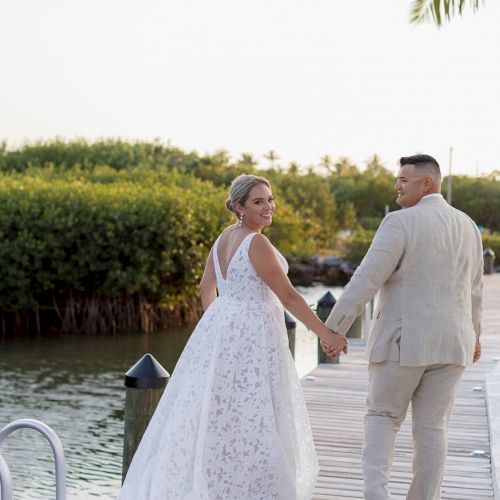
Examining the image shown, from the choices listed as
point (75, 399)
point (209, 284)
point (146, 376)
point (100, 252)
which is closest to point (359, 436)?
point (146, 376)

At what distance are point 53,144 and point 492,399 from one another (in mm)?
43577

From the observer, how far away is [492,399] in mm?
8859

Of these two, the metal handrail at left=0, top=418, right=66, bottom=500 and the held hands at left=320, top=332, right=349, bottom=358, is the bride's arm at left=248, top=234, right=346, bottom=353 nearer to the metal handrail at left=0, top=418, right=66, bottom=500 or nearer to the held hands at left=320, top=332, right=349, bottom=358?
the held hands at left=320, top=332, right=349, bottom=358

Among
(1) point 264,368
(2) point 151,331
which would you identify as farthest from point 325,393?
(2) point 151,331

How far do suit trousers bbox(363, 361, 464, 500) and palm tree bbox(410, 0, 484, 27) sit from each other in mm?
10813

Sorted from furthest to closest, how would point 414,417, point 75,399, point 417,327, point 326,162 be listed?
1. point 326,162
2. point 75,399
3. point 414,417
4. point 417,327

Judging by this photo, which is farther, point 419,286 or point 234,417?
point 234,417

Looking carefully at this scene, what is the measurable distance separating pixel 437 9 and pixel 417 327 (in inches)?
443

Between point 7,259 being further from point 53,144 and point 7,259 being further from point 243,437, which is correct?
point 53,144

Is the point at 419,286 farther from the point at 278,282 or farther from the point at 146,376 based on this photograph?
the point at 146,376

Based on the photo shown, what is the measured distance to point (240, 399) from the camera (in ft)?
17.8

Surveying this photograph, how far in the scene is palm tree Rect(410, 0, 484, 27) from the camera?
50.1 ft

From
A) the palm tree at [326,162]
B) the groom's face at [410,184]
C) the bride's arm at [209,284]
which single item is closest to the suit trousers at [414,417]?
the groom's face at [410,184]

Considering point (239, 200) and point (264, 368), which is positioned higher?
point (239, 200)
